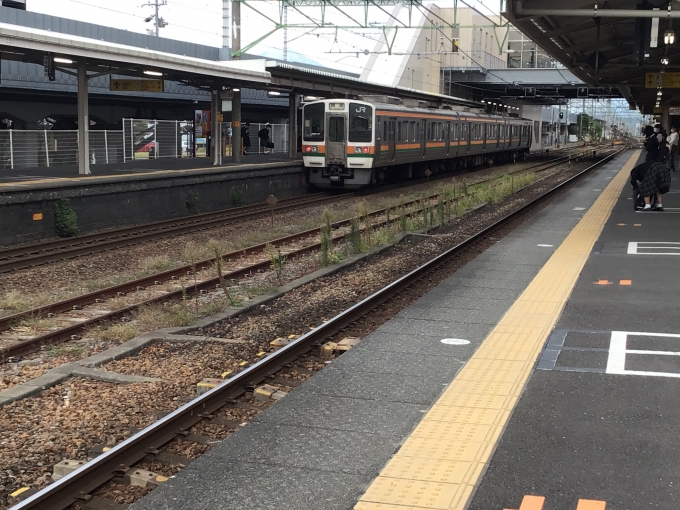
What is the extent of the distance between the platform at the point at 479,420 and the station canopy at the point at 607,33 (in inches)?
304

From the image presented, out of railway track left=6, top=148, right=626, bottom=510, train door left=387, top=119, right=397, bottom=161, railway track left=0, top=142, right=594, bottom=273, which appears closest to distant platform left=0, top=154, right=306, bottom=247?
railway track left=0, top=142, right=594, bottom=273

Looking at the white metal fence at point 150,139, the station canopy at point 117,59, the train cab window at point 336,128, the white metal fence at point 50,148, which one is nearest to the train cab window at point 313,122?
the train cab window at point 336,128

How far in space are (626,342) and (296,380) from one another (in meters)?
2.82

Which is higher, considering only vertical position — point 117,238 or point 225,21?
point 225,21

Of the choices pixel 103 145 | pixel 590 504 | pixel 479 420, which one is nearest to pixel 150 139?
pixel 103 145

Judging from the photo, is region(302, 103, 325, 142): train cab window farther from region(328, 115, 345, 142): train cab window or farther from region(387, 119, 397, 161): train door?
region(387, 119, 397, 161): train door

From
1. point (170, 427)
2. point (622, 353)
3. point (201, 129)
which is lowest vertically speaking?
point (170, 427)

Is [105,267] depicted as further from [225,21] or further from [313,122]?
[225,21]

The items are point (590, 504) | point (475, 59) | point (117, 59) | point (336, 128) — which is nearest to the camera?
point (590, 504)

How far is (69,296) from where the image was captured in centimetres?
983

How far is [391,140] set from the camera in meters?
25.0

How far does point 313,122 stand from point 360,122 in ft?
5.41

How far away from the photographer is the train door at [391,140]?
24641 millimetres

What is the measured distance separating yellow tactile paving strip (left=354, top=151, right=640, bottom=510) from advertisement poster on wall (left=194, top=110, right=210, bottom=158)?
2857cm
